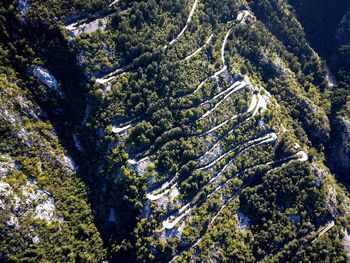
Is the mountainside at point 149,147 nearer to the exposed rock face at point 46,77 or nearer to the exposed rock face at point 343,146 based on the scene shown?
the exposed rock face at point 46,77

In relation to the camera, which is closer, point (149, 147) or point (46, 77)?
point (46, 77)

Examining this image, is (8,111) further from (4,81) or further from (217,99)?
(217,99)

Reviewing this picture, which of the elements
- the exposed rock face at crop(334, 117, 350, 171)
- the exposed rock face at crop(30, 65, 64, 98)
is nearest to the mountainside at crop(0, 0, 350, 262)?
the exposed rock face at crop(30, 65, 64, 98)

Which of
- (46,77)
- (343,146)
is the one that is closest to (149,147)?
(46,77)

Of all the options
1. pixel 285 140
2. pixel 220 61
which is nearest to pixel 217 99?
pixel 220 61

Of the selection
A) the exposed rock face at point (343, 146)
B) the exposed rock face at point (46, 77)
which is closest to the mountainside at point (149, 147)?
the exposed rock face at point (46, 77)

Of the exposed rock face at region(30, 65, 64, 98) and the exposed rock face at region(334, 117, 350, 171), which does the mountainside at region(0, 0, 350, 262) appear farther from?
the exposed rock face at region(334, 117, 350, 171)

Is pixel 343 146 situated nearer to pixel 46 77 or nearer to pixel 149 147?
pixel 149 147

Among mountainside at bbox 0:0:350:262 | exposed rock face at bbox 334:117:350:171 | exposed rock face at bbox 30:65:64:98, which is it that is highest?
exposed rock face at bbox 30:65:64:98

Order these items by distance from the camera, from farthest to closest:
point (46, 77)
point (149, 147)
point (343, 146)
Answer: point (343, 146) < point (149, 147) < point (46, 77)
